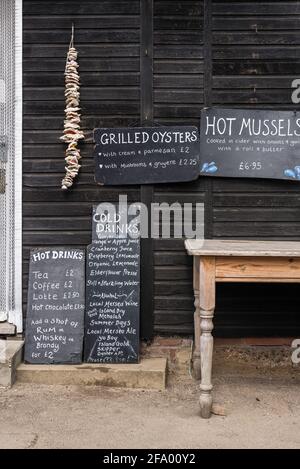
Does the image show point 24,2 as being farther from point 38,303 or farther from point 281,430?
point 281,430

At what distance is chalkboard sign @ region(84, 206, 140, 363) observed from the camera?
4.95 m

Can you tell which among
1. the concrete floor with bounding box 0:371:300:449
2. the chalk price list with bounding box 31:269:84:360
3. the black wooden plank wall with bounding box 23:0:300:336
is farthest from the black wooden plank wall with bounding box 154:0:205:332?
the chalk price list with bounding box 31:269:84:360

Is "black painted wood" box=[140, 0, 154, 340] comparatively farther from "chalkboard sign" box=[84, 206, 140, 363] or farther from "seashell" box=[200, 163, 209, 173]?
"seashell" box=[200, 163, 209, 173]

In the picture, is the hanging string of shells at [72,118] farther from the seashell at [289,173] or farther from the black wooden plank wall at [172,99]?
the seashell at [289,173]

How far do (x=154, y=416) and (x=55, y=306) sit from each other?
1.38 metres

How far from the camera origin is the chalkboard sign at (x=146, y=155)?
5121 millimetres

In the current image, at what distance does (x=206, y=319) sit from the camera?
4.11 metres

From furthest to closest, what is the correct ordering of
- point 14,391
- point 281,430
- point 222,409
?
1. point 14,391
2. point 222,409
3. point 281,430

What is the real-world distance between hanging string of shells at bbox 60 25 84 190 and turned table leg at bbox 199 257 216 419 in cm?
169

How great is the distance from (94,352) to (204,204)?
1614 millimetres

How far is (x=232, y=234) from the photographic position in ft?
17.1

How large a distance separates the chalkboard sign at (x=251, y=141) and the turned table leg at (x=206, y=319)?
1348 mm

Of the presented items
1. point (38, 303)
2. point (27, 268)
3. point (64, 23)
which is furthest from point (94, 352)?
point (64, 23)

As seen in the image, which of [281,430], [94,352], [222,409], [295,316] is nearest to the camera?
[281,430]
